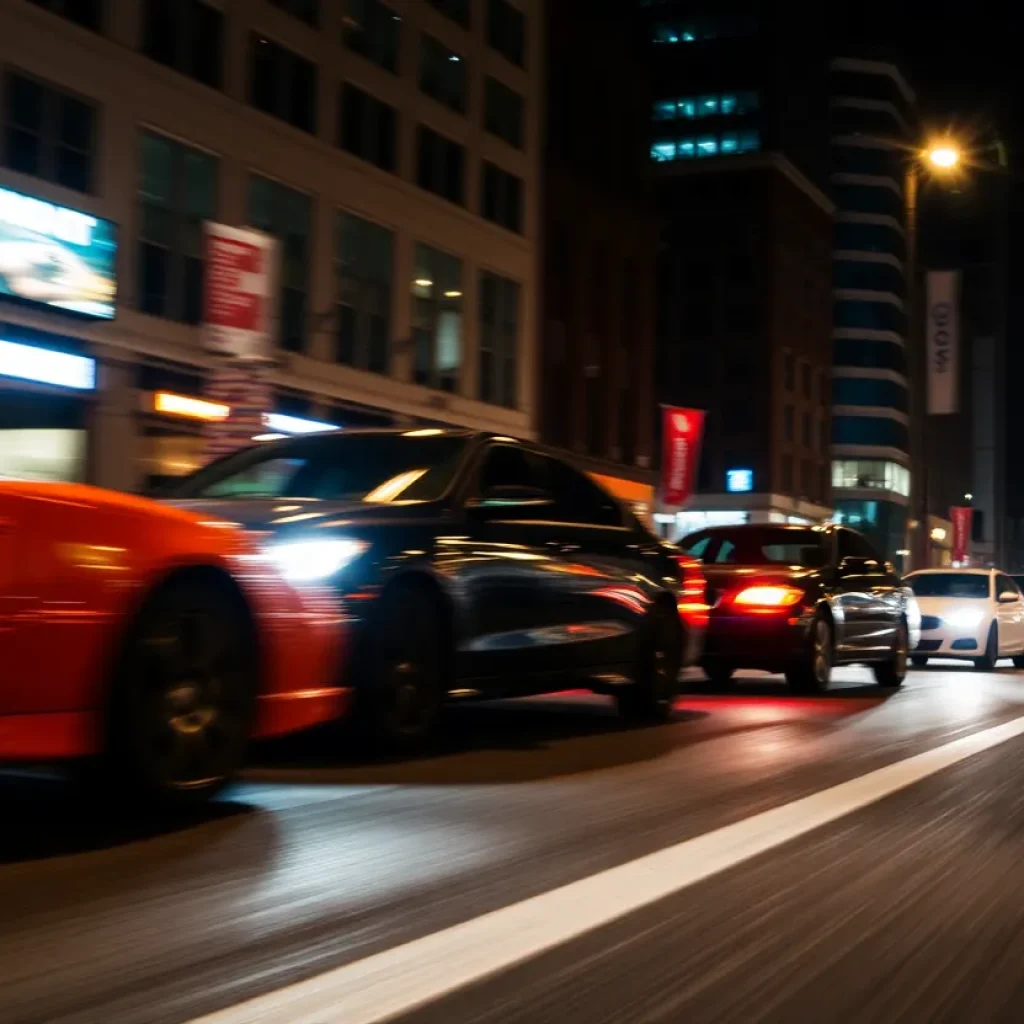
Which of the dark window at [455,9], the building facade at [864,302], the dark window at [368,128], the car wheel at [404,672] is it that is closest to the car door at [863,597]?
the car wheel at [404,672]

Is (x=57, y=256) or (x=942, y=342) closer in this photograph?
(x=57, y=256)

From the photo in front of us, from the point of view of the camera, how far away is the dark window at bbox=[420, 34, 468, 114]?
35.4 meters

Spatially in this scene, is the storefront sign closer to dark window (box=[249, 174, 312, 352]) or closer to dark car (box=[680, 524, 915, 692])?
dark car (box=[680, 524, 915, 692])

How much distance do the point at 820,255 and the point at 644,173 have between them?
3443 centimetres

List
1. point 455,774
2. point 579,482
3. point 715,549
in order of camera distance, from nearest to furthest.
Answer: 1. point 455,774
2. point 579,482
3. point 715,549

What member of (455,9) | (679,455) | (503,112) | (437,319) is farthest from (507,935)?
(503,112)

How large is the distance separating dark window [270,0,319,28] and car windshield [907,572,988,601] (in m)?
15.2

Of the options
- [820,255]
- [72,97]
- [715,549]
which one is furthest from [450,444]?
[820,255]

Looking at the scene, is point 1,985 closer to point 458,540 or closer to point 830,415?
point 458,540

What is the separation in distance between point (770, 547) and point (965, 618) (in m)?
7.94

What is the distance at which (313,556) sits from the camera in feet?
24.4

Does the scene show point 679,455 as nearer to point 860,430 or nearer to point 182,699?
point 182,699

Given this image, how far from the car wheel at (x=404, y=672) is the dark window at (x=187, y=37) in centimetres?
1948

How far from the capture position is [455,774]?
7.98m
